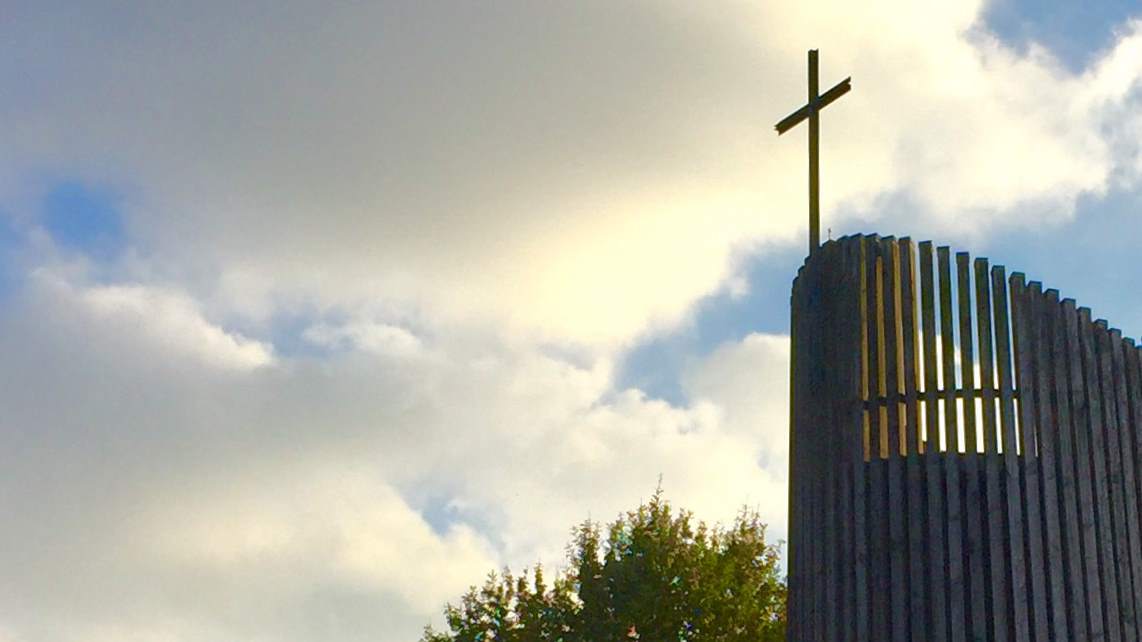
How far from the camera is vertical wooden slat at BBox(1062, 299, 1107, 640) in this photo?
45.9 ft

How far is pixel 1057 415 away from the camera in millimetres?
14523

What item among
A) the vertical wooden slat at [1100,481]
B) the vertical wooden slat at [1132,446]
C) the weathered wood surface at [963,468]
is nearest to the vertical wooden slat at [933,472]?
the weathered wood surface at [963,468]

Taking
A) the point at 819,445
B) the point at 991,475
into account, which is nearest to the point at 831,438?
the point at 819,445

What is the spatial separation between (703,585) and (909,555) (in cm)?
1189

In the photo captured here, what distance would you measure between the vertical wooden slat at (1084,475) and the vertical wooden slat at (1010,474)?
61 centimetres

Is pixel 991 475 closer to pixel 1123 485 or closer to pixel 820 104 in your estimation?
pixel 1123 485

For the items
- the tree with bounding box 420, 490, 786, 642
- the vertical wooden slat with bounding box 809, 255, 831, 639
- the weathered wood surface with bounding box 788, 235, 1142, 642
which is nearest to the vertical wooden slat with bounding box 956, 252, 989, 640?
the weathered wood surface with bounding box 788, 235, 1142, 642

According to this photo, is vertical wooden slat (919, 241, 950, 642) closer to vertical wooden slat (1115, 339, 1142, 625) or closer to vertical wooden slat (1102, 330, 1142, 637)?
vertical wooden slat (1102, 330, 1142, 637)

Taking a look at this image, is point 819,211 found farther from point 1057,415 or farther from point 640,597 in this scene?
point 640,597

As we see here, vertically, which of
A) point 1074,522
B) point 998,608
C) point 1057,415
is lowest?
point 998,608

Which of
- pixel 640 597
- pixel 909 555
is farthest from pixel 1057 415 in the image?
pixel 640 597

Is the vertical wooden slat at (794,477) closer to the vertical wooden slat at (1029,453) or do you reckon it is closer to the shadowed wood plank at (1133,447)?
the vertical wooden slat at (1029,453)

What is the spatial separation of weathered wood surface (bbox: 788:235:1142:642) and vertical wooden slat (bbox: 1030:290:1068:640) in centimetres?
1

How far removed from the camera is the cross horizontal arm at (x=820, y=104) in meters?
17.3
